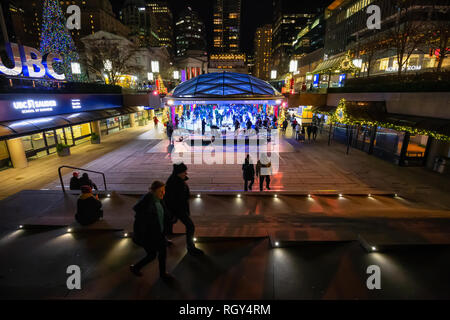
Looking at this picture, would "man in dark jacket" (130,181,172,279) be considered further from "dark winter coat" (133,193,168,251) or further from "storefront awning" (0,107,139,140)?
"storefront awning" (0,107,139,140)

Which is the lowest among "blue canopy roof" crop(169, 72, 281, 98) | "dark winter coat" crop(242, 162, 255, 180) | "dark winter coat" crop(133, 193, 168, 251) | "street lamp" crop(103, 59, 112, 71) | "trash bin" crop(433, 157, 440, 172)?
"trash bin" crop(433, 157, 440, 172)

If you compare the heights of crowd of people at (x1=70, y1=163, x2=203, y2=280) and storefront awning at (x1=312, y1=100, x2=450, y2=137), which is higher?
storefront awning at (x1=312, y1=100, x2=450, y2=137)

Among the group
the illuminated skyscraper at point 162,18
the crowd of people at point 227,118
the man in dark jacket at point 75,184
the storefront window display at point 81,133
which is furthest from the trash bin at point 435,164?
the illuminated skyscraper at point 162,18

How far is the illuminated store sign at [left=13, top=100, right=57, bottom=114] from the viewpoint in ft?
40.3

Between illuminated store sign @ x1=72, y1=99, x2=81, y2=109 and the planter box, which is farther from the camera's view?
illuminated store sign @ x1=72, y1=99, x2=81, y2=109

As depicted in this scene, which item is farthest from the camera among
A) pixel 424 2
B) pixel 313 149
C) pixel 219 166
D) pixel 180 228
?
pixel 424 2

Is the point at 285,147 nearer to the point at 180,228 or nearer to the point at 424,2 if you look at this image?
the point at 180,228

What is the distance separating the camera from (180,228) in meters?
4.81

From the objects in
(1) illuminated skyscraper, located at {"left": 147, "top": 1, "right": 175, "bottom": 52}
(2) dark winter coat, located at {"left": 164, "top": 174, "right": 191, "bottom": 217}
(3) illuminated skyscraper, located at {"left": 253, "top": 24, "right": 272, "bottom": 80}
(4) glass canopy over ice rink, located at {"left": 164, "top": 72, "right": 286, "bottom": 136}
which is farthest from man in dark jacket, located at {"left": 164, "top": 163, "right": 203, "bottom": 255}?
(3) illuminated skyscraper, located at {"left": 253, "top": 24, "right": 272, "bottom": 80}

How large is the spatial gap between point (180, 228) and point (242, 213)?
255 centimetres

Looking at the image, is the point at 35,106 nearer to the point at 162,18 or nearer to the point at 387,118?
the point at 387,118

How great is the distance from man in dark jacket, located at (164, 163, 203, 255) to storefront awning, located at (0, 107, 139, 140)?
453 inches
